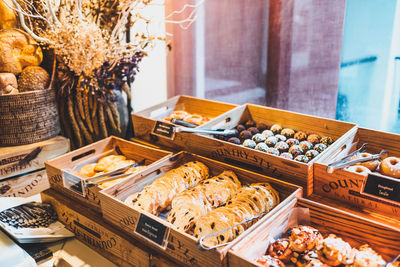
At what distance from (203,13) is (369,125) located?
1.93m

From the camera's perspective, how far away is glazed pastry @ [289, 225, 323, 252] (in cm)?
139

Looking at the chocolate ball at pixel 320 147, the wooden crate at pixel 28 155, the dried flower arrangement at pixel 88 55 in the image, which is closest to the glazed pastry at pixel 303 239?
the chocolate ball at pixel 320 147

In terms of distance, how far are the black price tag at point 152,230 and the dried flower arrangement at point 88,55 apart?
1.21 m

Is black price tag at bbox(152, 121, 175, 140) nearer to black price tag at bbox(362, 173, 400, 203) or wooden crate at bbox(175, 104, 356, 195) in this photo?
wooden crate at bbox(175, 104, 356, 195)

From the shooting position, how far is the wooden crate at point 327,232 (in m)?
1.29

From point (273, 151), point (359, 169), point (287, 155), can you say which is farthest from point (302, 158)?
point (359, 169)

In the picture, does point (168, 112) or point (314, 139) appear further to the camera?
point (168, 112)

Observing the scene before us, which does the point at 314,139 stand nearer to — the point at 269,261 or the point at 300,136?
the point at 300,136

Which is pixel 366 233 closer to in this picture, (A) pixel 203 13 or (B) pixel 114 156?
(B) pixel 114 156

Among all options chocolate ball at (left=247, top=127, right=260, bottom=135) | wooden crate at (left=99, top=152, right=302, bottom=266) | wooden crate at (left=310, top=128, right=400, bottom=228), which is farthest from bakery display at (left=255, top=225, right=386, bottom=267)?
chocolate ball at (left=247, top=127, right=260, bottom=135)

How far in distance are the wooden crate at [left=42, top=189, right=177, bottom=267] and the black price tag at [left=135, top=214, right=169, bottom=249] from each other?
0.10 metres

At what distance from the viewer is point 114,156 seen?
2258mm

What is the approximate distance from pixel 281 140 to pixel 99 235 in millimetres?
1228

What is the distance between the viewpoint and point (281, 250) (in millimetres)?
1388
